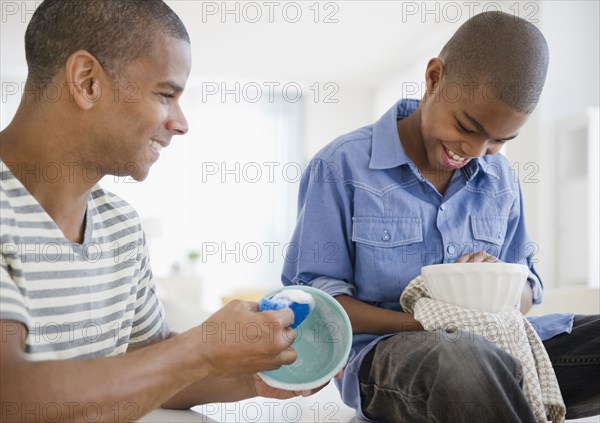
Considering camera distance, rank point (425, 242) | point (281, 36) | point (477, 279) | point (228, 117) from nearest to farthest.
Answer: point (477, 279) → point (425, 242) → point (281, 36) → point (228, 117)

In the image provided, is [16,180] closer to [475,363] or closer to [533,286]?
[475,363]

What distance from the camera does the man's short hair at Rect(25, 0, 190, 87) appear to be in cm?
103

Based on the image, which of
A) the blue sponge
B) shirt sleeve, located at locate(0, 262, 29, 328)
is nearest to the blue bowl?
the blue sponge

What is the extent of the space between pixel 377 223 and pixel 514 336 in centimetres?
38

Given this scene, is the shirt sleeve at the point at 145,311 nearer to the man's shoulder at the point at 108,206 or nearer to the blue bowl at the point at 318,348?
the man's shoulder at the point at 108,206

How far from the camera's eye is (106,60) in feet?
3.43

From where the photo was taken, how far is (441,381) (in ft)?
3.28

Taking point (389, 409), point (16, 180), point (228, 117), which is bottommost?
point (389, 409)

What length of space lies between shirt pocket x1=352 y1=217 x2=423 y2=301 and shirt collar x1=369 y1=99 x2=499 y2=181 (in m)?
0.13

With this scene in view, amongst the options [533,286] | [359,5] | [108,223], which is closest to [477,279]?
[533,286]

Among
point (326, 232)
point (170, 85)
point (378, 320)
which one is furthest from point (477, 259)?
point (170, 85)

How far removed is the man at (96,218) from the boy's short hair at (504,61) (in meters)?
0.59

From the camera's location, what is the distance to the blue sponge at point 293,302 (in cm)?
102

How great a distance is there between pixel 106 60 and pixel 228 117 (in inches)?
239
